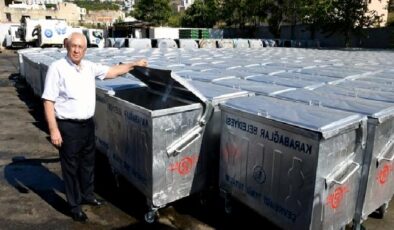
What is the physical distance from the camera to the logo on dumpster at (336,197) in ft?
10.7

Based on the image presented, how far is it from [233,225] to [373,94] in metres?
2.56

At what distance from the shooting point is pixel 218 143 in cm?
440

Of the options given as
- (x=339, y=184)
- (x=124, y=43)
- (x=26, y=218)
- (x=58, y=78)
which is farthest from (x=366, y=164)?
(x=124, y=43)

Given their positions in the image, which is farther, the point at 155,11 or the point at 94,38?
the point at 155,11

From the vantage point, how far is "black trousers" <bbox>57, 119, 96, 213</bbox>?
159 inches

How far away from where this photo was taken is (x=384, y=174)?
150 inches

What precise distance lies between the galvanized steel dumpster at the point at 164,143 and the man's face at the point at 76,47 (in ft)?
2.57

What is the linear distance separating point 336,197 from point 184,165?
1.67m

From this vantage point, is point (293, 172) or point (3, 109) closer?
point (293, 172)

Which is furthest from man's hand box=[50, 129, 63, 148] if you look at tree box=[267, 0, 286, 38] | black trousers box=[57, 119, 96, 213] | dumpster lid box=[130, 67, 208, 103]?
tree box=[267, 0, 286, 38]

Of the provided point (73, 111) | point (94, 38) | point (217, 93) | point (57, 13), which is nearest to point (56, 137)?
point (73, 111)

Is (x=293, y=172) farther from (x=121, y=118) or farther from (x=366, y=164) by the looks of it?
(x=121, y=118)

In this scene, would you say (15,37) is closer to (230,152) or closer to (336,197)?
(230,152)

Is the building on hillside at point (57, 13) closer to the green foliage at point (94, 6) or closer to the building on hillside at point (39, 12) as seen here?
the building on hillside at point (39, 12)
